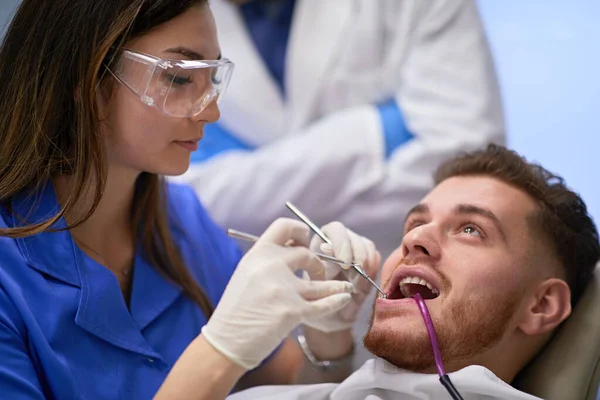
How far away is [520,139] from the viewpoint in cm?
278

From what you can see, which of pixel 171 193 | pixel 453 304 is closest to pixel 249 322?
pixel 453 304

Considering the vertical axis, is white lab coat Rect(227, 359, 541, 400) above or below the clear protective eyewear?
below

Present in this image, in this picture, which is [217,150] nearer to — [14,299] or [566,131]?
[566,131]

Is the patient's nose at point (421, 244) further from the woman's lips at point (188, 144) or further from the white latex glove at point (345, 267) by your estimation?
the woman's lips at point (188, 144)

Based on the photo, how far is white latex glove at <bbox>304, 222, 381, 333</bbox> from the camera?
1555mm

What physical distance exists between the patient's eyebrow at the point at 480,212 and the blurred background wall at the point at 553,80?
118cm

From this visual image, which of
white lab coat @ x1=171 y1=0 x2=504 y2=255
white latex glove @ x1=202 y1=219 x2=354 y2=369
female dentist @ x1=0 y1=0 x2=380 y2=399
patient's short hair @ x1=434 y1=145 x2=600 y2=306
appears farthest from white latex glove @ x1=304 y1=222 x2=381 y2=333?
white lab coat @ x1=171 y1=0 x2=504 y2=255

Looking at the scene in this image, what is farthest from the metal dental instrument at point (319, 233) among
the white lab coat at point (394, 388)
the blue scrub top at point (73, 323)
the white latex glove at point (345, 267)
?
the blue scrub top at point (73, 323)

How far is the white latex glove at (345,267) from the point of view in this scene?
1.55 m

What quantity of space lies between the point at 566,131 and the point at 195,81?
65.2 inches

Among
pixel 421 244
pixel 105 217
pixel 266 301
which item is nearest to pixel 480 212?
pixel 421 244

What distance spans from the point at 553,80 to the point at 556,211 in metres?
1.24

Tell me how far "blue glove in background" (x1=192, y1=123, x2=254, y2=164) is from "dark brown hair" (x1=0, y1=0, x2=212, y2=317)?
4.15ft

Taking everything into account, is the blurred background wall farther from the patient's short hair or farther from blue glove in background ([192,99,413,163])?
the patient's short hair
